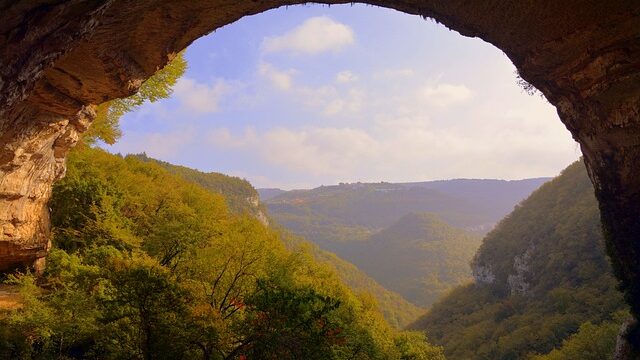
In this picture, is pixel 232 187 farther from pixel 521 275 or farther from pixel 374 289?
pixel 521 275

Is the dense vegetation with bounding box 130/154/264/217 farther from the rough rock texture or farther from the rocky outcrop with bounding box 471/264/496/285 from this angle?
the rough rock texture

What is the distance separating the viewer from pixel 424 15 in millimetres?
10523

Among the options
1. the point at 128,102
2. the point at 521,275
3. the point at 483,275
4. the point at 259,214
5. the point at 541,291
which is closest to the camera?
the point at 128,102

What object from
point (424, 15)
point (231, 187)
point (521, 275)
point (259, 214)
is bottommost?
point (521, 275)

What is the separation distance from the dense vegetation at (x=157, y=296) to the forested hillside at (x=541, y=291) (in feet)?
126

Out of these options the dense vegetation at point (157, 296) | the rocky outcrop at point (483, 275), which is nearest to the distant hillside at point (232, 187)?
the rocky outcrop at point (483, 275)

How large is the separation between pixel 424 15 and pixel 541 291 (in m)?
Result: 87.5

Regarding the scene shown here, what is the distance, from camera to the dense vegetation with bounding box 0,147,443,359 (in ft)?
40.8

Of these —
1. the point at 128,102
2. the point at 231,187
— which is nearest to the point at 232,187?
the point at 231,187

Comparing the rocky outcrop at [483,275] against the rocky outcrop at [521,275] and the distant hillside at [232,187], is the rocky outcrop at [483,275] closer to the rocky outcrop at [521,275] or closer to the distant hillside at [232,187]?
the rocky outcrop at [521,275]

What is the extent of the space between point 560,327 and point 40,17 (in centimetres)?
7105

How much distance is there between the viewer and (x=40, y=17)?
19.1 feet

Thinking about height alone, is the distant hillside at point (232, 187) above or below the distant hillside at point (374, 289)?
above

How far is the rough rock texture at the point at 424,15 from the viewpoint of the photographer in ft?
21.4
